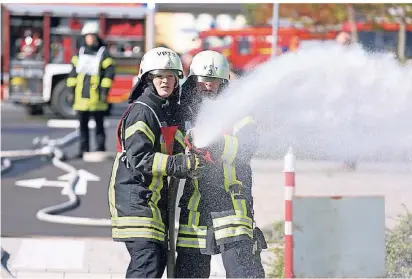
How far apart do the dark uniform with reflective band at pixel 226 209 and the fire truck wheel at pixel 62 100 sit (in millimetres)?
14956

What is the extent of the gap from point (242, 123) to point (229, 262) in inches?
27.7

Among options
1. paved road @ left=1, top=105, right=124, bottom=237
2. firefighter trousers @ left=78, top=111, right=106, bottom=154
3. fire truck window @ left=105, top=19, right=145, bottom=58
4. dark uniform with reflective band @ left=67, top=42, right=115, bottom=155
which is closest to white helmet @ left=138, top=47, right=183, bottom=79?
paved road @ left=1, top=105, right=124, bottom=237

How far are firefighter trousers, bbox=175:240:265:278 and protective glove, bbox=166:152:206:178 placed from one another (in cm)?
44

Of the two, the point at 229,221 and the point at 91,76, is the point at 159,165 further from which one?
the point at 91,76

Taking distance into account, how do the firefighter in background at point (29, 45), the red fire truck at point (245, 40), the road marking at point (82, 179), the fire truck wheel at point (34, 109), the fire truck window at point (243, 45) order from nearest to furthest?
the road marking at point (82, 179) → the firefighter in background at point (29, 45) → the fire truck wheel at point (34, 109) → the red fire truck at point (245, 40) → the fire truck window at point (243, 45)

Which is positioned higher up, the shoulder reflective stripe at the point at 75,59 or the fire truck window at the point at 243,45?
the fire truck window at the point at 243,45

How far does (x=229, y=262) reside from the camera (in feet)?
16.9

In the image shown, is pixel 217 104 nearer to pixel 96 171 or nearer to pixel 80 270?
pixel 80 270

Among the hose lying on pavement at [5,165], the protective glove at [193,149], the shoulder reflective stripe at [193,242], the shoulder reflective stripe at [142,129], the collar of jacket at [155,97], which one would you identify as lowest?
the hose lying on pavement at [5,165]

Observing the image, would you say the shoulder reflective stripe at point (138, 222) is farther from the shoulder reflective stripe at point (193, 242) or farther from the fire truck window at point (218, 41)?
the fire truck window at point (218, 41)

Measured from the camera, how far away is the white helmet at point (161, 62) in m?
5.12

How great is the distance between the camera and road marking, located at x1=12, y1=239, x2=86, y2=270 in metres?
7.10

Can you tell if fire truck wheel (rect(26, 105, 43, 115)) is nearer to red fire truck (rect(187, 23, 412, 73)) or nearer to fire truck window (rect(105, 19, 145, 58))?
fire truck window (rect(105, 19, 145, 58))

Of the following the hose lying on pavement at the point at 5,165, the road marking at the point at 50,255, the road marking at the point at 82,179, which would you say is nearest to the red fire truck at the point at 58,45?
the hose lying on pavement at the point at 5,165
